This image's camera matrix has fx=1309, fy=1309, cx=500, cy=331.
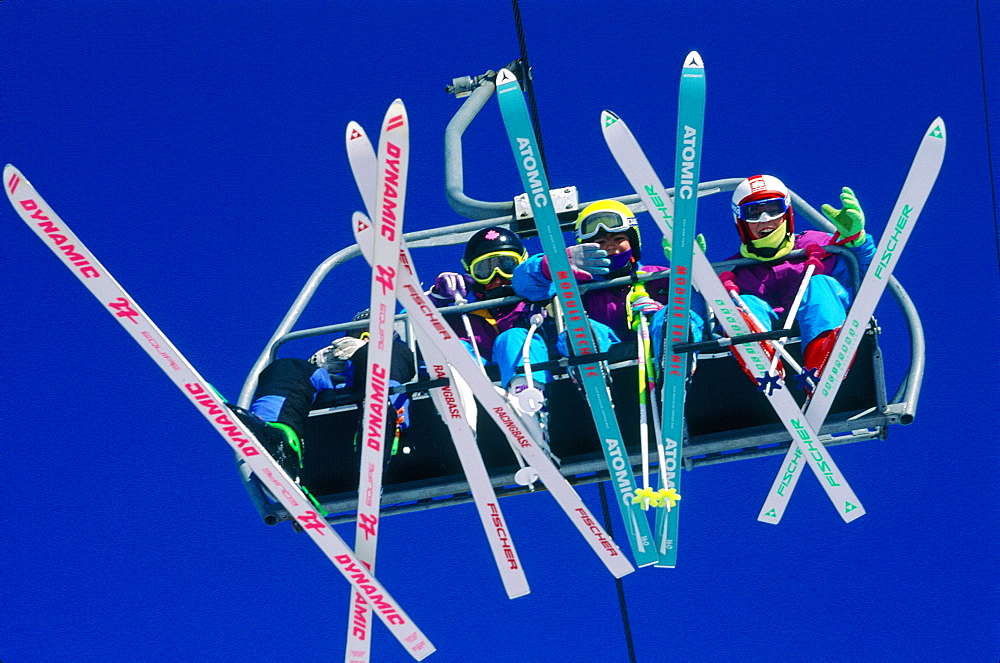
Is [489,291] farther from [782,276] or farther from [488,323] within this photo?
[782,276]

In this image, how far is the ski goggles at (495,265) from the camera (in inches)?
272

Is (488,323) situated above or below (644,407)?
above

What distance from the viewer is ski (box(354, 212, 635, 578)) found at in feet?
17.8

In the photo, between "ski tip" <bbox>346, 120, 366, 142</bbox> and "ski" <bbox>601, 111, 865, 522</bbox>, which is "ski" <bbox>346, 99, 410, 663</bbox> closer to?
"ski tip" <bbox>346, 120, 366, 142</bbox>

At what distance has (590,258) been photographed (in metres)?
6.29

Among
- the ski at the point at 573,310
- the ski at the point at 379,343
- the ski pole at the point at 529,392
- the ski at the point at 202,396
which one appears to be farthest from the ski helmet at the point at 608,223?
the ski at the point at 202,396

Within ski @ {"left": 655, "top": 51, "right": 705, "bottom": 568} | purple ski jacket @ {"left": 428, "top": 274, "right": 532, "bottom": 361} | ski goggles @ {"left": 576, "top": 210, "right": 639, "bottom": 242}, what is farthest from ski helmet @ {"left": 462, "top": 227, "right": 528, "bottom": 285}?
ski @ {"left": 655, "top": 51, "right": 705, "bottom": 568}

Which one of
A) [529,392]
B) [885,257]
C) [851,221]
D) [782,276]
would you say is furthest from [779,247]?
[529,392]

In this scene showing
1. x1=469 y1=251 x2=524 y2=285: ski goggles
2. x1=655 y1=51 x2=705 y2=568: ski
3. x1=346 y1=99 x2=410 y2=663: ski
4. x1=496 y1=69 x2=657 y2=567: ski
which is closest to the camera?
x1=346 y1=99 x2=410 y2=663: ski

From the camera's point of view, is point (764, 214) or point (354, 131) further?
point (764, 214)

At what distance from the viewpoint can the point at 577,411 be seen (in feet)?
20.1

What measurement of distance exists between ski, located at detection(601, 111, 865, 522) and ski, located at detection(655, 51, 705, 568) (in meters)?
0.27

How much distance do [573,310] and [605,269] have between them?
2.50 feet

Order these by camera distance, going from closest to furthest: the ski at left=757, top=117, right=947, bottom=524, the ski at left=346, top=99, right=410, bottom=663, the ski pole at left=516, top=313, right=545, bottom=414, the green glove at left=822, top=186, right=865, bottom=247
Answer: the ski at left=346, top=99, right=410, bottom=663 → the ski pole at left=516, top=313, right=545, bottom=414 → the ski at left=757, top=117, right=947, bottom=524 → the green glove at left=822, top=186, right=865, bottom=247
